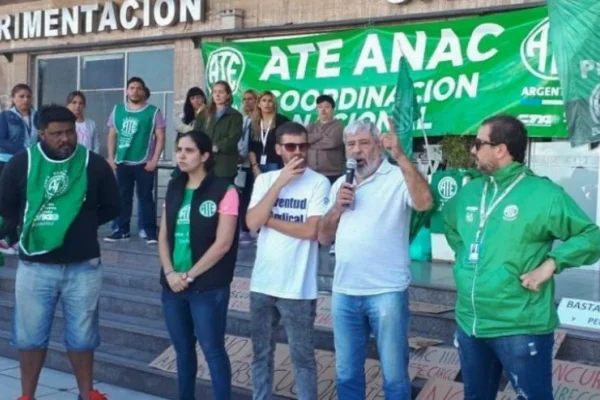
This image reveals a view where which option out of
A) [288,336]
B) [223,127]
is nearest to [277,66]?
[223,127]

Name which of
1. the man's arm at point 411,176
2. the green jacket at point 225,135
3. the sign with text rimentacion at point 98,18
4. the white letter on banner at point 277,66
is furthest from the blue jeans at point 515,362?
the sign with text rimentacion at point 98,18

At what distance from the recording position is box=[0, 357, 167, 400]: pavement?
5984 mm

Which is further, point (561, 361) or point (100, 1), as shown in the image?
point (100, 1)

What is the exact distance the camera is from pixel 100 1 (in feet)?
39.6

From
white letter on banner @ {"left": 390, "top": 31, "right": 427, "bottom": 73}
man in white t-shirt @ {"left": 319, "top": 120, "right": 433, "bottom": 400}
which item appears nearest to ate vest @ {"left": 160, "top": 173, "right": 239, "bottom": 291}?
man in white t-shirt @ {"left": 319, "top": 120, "right": 433, "bottom": 400}

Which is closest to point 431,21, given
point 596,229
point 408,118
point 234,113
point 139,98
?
point 408,118

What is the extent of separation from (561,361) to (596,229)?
6.04 feet

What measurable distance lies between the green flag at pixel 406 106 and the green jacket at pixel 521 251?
513 cm

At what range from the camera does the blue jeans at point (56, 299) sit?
4930 millimetres

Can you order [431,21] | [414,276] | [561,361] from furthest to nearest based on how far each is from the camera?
[431,21], [414,276], [561,361]

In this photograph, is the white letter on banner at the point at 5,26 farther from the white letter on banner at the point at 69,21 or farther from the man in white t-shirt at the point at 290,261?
the man in white t-shirt at the point at 290,261

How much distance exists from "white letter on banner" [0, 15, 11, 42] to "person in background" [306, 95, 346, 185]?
6.65m

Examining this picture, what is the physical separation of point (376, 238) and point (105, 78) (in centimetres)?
891

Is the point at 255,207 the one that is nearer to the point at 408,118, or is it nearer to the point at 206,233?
the point at 206,233
